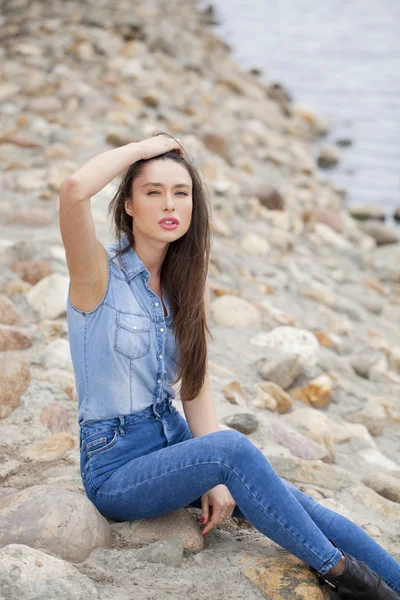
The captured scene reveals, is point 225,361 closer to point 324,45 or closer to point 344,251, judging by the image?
point 344,251

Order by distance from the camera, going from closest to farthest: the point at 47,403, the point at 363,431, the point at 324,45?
the point at 47,403
the point at 363,431
the point at 324,45

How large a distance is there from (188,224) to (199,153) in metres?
4.70

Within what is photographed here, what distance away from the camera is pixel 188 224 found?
2.56 m

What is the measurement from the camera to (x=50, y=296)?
12.5ft

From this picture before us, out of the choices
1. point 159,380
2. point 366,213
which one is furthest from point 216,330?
point 366,213

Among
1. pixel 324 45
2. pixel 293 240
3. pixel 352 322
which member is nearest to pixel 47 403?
pixel 352 322

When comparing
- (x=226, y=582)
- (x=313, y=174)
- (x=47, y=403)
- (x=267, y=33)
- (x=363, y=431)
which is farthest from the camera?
(x=267, y=33)

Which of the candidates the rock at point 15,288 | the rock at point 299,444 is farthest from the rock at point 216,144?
the rock at point 299,444

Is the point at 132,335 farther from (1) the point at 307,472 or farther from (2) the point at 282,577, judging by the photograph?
(1) the point at 307,472

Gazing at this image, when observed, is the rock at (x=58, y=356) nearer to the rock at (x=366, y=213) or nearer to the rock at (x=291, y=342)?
the rock at (x=291, y=342)

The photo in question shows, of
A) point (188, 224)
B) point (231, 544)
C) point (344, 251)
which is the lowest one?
point (344, 251)

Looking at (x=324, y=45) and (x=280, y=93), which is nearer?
(x=280, y=93)

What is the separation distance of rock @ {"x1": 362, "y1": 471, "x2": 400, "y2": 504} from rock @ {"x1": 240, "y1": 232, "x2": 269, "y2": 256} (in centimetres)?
277

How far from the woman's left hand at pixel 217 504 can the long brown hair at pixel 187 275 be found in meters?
0.35
